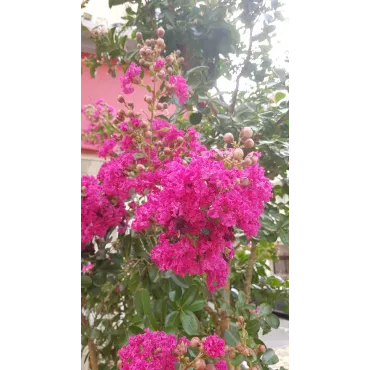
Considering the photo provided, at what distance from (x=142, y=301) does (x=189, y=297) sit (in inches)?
4.6

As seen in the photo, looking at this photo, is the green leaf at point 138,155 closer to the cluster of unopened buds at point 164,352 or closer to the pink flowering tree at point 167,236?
the pink flowering tree at point 167,236

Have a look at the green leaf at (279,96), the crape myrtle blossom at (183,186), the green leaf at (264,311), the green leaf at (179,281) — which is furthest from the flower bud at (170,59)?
the green leaf at (264,311)

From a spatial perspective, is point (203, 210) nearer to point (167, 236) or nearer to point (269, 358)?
point (167, 236)

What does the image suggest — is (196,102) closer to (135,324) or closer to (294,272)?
(135,324)

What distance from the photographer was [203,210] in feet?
2.20

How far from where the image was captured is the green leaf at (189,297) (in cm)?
91

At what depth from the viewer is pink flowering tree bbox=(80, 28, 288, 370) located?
660 mm

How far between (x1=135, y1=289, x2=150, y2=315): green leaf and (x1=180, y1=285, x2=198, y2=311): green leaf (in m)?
0.08

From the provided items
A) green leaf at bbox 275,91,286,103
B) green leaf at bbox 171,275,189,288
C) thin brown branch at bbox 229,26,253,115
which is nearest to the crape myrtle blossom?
green leaf at bbox 171,275,189,288

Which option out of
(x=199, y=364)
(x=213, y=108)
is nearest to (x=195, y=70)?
(x=213, y=108)

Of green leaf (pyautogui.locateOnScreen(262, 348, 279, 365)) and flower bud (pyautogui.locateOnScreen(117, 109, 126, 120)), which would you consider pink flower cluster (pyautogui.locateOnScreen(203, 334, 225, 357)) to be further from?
flower bud (pyautogui.locateOnScreen(117, 109, 126, 120))
